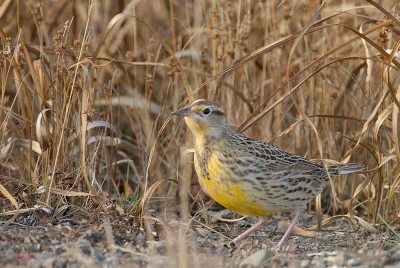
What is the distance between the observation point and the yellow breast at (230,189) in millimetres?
5395

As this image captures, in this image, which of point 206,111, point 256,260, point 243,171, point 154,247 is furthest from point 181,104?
point 256,260

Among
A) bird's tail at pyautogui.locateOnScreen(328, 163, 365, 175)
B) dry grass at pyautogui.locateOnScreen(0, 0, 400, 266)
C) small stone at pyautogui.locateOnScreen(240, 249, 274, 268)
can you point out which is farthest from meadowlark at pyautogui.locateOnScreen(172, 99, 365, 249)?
small stone at pyautogui.locateOnScreen(240, 249, 274, 268)

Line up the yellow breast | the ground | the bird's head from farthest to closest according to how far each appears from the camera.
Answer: the bird's head
the yellow breast
the ground

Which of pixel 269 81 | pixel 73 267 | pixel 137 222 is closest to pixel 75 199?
pixel 137 222

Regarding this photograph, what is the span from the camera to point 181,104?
6.06 metres

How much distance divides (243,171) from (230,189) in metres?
0.20

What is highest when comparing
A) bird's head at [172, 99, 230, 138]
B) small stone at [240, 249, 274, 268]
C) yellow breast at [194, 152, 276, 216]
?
bird's head at [172, 99, 230, 138]

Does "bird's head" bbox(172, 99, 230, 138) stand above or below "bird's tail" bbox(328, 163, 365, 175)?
above

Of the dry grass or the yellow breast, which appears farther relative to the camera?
the dry grass

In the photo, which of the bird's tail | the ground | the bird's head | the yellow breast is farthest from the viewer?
the bird's tail

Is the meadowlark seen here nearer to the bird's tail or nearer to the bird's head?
the bird's head

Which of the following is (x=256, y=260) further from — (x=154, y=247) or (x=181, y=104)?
(x=181, y=104)

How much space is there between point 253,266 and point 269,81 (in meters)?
3.71

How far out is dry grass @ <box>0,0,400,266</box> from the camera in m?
5.66
